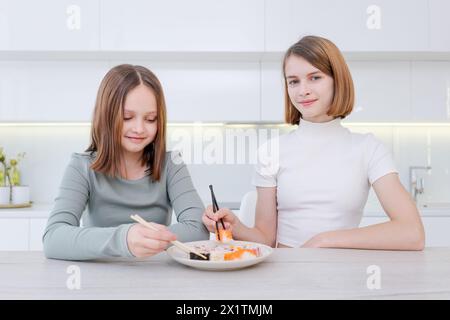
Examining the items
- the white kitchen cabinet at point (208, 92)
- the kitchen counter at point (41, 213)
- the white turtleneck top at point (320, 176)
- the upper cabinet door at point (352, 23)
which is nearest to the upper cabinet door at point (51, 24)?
the white kitchen cabinet at point (208, 92)

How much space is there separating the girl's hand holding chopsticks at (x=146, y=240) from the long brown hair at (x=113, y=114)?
1.25 feet

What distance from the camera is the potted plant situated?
97.0 inches

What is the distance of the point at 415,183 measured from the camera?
274 cm

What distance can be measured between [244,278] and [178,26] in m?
1.93

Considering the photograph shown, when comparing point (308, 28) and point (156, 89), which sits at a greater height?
point (308, 28)

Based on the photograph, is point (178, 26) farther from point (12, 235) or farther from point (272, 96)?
point (12, 235)

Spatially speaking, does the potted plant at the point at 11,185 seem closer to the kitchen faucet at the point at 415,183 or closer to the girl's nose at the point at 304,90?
the girl's nose at the point at 304,90

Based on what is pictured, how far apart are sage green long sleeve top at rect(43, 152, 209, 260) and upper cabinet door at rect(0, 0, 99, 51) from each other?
1.41 meters

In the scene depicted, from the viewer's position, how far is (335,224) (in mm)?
1305

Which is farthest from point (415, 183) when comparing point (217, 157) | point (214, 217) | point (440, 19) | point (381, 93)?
point (214, 217)

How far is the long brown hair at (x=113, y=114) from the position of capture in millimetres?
1115
